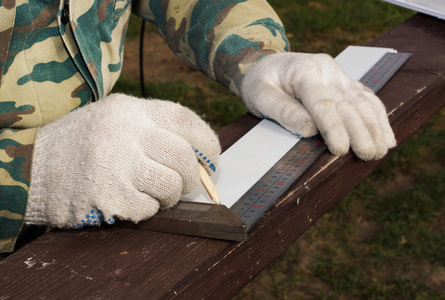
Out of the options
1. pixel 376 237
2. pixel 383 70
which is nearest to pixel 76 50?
pixel 383 70

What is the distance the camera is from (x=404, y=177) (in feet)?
10.8

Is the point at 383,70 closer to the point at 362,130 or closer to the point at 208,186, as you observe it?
the point at 362,130

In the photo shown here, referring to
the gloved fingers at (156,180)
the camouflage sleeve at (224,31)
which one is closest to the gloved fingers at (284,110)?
the camouflage sleeve at (224,31)

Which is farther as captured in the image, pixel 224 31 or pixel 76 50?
pixel 224 31

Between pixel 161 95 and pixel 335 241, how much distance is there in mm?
→ 1734

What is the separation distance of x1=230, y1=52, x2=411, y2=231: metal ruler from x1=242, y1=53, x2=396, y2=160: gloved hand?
0.04 metres

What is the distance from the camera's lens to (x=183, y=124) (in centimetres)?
114

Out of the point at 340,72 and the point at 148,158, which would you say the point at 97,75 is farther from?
the point at 340,72

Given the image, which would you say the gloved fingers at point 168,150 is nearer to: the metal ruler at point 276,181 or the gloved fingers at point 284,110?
the metal ruler at point 276,181

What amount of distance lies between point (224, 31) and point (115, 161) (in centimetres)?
76

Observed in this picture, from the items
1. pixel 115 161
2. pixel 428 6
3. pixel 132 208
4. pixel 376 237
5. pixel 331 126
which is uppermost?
pixel 115 161

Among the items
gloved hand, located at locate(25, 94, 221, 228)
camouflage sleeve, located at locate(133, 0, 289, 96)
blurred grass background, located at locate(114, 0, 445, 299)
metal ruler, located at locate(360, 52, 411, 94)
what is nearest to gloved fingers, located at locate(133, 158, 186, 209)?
gloved hand, located at locate(25, 94, 221, 228)

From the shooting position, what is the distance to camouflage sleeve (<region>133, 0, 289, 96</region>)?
1662 millimetres

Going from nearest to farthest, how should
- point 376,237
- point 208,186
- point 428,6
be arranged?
1. point 208,186
2. point 428,6
3. point 376,237
